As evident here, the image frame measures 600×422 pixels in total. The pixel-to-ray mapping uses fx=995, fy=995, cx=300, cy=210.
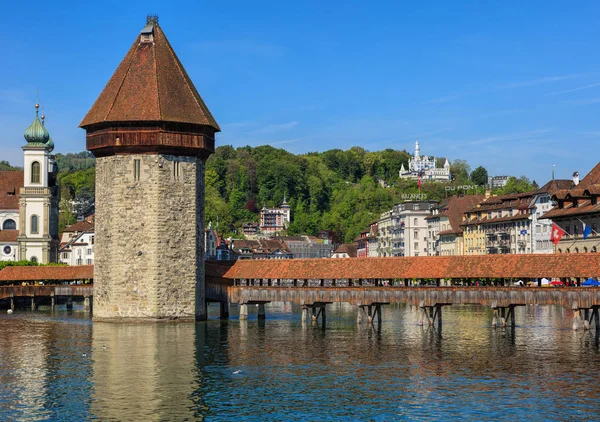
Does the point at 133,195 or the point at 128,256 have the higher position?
the point at 133,195

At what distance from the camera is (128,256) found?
4906 cm

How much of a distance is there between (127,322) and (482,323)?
18212 mm

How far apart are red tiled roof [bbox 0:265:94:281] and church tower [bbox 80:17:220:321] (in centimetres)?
1263

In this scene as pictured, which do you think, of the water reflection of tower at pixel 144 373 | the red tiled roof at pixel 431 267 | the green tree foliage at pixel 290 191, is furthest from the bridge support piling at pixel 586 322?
the green tree foliage at pixel 290 191

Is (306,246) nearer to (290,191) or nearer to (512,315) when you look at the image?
(290,191)

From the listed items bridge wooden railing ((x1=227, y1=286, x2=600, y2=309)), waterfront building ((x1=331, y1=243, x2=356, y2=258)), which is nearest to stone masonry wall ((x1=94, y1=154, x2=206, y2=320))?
bridge wooden railing ((x1=227, y1=286, x2=600, y2=309))

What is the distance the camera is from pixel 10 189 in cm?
8856

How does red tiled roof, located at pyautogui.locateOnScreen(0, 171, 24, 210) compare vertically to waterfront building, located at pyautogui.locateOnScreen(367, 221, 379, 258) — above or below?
above

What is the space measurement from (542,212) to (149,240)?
48375mm

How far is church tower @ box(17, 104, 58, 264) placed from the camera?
83.1m

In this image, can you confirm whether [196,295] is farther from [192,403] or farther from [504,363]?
[192,403]

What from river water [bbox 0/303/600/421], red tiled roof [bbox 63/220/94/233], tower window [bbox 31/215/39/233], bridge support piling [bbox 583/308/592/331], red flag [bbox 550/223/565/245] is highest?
red tiled roof [bbox 63/220/94/233]

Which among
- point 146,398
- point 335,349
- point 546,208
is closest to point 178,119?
point 335,349

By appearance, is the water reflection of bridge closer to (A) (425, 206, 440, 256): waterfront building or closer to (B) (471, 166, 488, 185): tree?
(A) (425, 206, 440, 256): waterfront building
